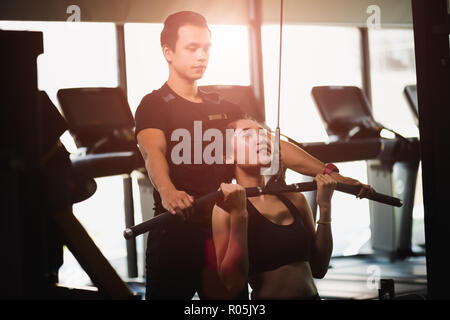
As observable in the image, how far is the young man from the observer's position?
2209 millimetres

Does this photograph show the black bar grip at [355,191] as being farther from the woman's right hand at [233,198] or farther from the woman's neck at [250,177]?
the woman's right hand at [233,198]

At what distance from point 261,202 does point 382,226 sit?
3.65 metres

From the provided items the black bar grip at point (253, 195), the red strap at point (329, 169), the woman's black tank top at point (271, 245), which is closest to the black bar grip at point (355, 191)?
the black bar grip at point (253, 195)

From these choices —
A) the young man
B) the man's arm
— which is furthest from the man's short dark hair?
the man's arm

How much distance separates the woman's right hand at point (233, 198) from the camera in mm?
1917

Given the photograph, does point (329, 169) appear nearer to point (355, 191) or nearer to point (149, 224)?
point (355, 191)

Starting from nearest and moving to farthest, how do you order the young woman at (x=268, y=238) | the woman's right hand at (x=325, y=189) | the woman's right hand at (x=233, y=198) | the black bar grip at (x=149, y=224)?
1. the black bar grip at (x=149, y=224)
2. the woman's right hand at (x=233, y=198)
3. the young woman at (x=268, y=238)
4. the woman's right hand at (x=325, y=189)

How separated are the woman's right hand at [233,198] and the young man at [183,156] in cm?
28

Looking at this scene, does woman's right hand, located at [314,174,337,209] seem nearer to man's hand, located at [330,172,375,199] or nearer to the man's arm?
man's hand, located at [330,172,375,199]

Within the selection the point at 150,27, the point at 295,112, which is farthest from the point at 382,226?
the point at 150,27

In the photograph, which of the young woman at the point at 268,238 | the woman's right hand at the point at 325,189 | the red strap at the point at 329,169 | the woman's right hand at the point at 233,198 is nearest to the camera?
the woman's right hand at the point at 233,198

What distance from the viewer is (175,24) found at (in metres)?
2.30

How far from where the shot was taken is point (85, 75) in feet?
14.2

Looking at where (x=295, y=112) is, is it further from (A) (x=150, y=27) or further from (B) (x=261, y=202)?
(B) (x=261, y=202)
